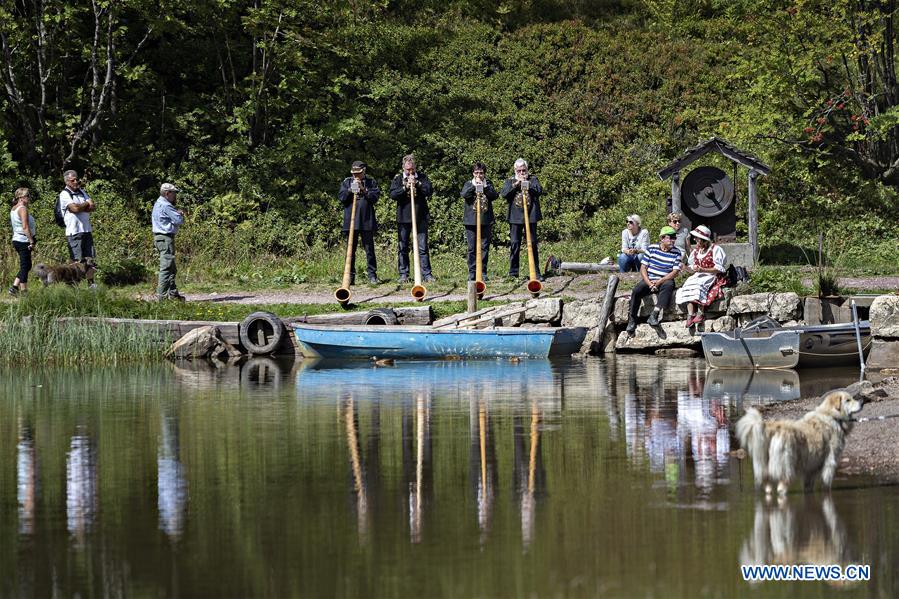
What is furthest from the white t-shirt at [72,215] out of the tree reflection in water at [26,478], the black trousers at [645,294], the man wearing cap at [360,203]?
the black trousers at [645,294]

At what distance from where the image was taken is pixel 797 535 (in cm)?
881

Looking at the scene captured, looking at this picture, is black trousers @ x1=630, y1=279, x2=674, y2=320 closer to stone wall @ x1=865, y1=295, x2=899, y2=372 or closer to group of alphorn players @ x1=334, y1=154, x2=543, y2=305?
group of alphorn players @ x1=334, y1=154, x2=543, y2=305

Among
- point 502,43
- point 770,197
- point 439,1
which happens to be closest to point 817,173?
point 770,197

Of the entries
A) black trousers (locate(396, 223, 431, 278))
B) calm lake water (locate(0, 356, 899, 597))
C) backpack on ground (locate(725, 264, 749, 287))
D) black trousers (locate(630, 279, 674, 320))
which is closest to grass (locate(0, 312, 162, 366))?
calm lake water (locate(0, 356, 899, 597))

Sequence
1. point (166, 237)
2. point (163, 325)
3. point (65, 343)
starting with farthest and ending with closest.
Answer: point (166, 237) → point (163, 325) → point (65, 343)

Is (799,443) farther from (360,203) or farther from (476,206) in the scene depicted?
(360,203)

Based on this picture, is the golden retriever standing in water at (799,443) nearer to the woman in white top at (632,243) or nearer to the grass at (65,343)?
the woman in white top at (632,243)

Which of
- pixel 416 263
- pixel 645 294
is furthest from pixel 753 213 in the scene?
pixel 416 263

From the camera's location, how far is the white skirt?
20.5 meters

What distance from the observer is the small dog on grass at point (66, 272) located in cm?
2230

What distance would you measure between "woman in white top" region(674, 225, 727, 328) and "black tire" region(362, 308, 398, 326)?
13.9 feet

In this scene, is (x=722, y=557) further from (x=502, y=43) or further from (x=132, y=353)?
(x=502, y=43)

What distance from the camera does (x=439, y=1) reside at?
35.7 meters

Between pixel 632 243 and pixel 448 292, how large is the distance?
308cm
